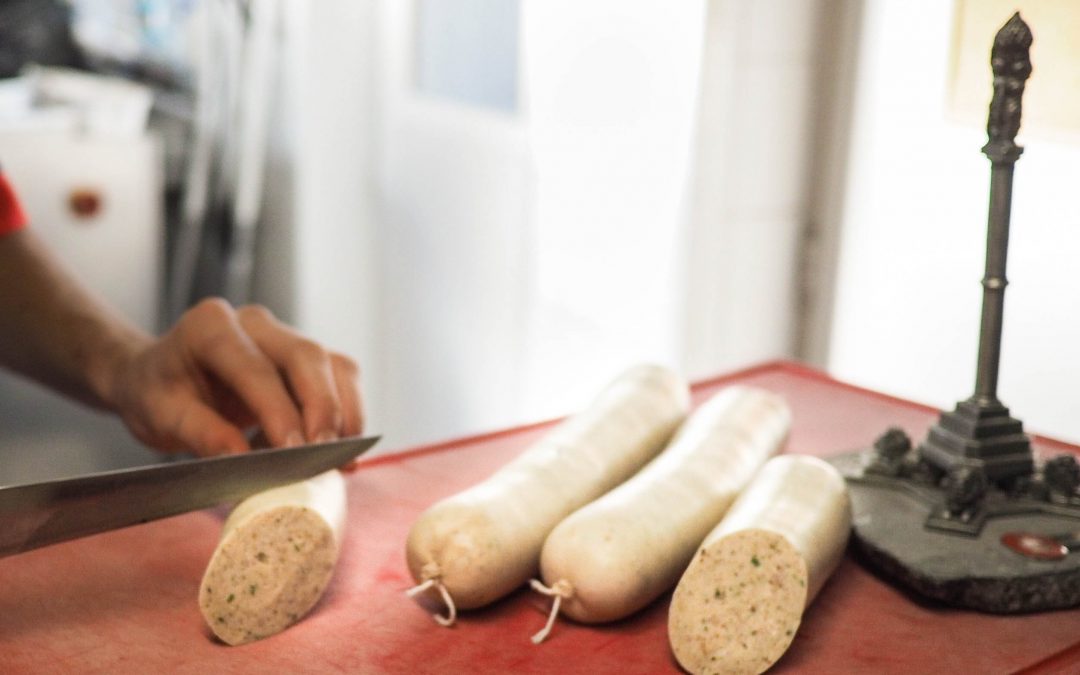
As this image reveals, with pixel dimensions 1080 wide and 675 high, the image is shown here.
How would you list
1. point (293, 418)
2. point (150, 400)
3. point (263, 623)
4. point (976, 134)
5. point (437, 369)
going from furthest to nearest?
point (437, 369) → point (976, 134) → point (150, 400) → point (293, 418) → point (263, 623)

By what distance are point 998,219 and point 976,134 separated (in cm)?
97

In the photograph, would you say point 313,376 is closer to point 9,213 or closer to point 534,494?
point 534,494

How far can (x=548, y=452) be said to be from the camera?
3.69 feet

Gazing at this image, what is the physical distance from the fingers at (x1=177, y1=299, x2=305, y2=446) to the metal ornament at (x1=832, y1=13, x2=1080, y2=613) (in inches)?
22.0

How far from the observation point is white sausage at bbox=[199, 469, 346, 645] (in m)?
0.94

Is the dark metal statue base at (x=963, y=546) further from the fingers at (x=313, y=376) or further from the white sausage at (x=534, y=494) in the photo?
the fingers at (x=313, y=376)

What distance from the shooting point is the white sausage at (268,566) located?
0.94 metres

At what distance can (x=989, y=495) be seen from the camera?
1126 millimetres

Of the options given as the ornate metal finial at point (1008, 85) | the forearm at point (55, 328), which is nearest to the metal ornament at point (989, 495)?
the ornate metal finial at point (1008, 85)

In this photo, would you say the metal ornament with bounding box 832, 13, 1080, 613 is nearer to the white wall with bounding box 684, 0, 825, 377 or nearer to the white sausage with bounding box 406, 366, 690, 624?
the white sausage with bounding box 406, 366, 690, 624

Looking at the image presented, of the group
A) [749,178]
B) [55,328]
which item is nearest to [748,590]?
[55,328]

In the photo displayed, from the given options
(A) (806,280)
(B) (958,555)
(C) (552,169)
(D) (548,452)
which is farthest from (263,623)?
(C) (552,169)

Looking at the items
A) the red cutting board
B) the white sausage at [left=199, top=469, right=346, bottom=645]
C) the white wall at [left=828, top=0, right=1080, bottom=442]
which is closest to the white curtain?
the white wall at [left=828, top=0, right=1080, bottom=442]

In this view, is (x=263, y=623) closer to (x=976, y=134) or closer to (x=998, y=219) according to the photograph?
(x=998, y=219)
